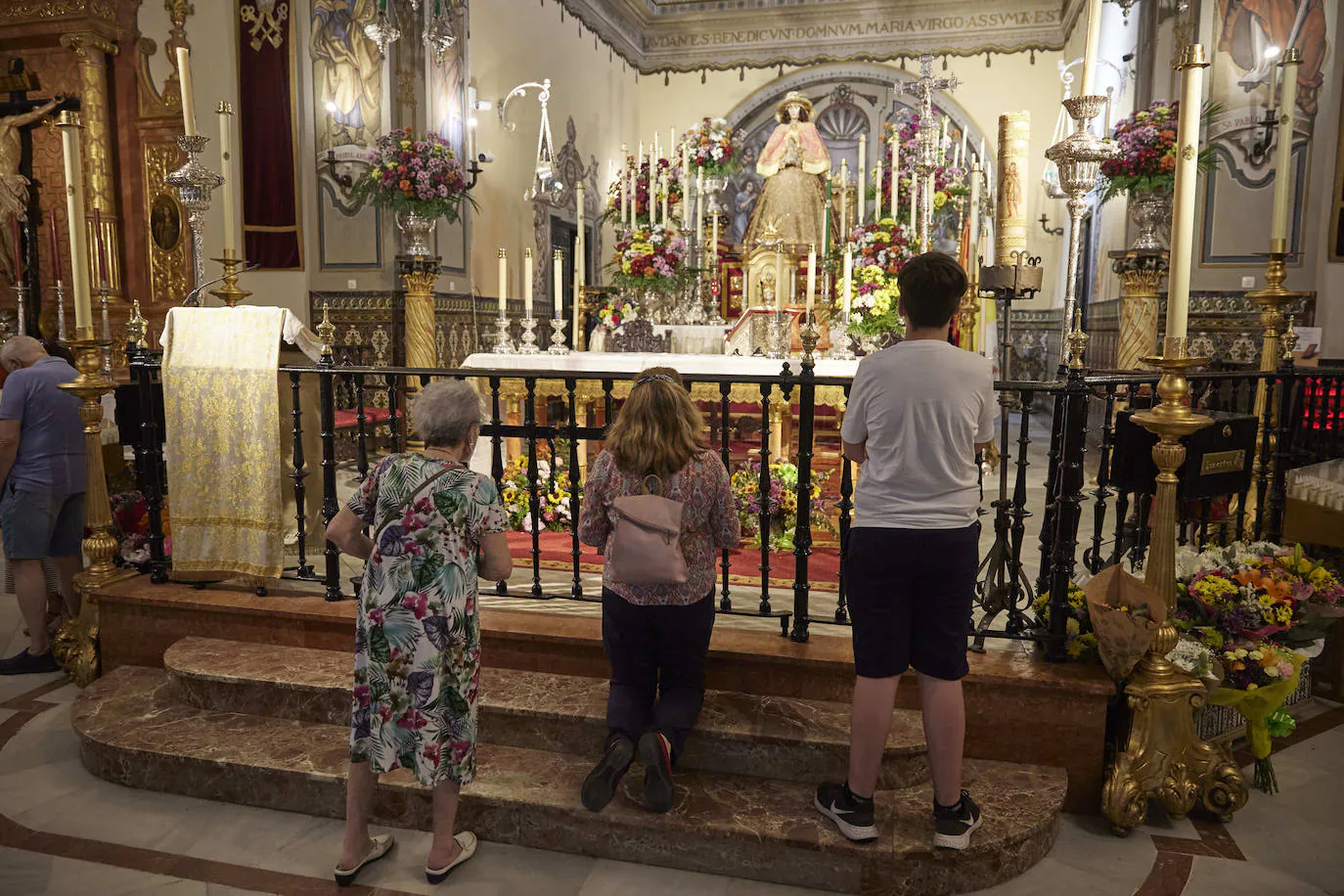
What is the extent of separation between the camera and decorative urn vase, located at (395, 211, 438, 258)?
8680mm

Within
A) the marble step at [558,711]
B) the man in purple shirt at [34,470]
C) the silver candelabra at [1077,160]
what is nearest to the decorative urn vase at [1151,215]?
the silver candelabra at [1077,160]

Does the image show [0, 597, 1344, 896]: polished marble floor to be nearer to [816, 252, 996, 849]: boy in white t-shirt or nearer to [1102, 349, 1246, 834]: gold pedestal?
[1102, 349, 1246, 834]: gold pedestal

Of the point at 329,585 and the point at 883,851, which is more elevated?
the point at 329,585

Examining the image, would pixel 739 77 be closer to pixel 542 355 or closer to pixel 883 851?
pixel 542 355

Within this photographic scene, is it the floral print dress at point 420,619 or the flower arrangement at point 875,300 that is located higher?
the flower arrangement at point 875,300

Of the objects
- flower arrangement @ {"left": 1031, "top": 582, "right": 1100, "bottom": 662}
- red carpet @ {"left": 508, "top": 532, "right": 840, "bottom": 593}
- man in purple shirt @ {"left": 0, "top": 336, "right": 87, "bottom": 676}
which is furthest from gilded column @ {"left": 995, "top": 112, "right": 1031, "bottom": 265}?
man in purple shirt @ {"left": 0, "top": 336, "right": 87, "bottom": 676}

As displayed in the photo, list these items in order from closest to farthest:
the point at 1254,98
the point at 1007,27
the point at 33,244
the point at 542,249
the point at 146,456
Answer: the point at 146,456
the point at 1254,98
the point at 33,244
the point at 542,249
the point at 1007,27

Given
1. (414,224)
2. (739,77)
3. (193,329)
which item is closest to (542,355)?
(193,329)

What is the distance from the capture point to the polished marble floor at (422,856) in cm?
270

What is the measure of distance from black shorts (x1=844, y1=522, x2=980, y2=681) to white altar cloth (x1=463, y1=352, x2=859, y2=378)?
2.98 m

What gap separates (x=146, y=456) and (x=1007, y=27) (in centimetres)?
1489

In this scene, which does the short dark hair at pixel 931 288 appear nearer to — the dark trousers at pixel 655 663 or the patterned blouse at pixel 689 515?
the patterned blouse at pixel 689 515

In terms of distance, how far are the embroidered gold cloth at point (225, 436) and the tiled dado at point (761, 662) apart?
225mm

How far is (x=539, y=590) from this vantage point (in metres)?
3.87
